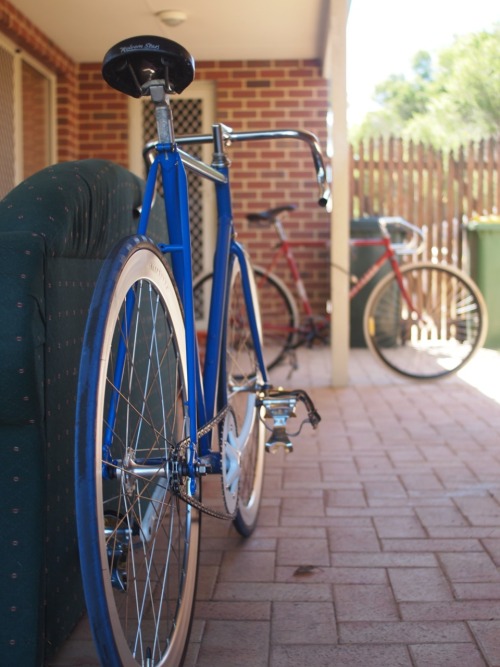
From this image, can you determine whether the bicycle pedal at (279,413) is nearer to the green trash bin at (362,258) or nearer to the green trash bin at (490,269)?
the green trash bin at (362,258)

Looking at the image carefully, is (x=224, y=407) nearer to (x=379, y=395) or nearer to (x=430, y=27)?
(x=379, y=395)

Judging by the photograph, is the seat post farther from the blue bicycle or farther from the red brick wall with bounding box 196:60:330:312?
the red brick wall with bounding box 196:60:330:312

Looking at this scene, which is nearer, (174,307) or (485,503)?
(174,307)

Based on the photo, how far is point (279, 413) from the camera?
117 inches

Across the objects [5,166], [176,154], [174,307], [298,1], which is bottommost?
[174,307]

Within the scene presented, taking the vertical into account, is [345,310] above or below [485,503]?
above

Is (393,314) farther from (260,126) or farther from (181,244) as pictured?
(181,244)

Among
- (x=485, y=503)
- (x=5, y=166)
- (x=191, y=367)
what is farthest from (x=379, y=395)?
(x=191, y=367)

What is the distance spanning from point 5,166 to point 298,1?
2.20 metres

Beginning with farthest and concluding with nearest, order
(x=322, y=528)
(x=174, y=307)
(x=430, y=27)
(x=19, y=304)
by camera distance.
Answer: (x=430, y=27), (x=322, y=528), (x=174, y=307), (x=19, y=304)

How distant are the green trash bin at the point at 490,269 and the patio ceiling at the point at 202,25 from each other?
6.30ft

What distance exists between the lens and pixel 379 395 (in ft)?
18.3

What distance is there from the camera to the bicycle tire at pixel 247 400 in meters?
2.87

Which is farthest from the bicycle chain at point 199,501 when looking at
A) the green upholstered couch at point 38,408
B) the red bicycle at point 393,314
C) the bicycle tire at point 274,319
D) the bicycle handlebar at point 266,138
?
the red bicycle at point 393,314
